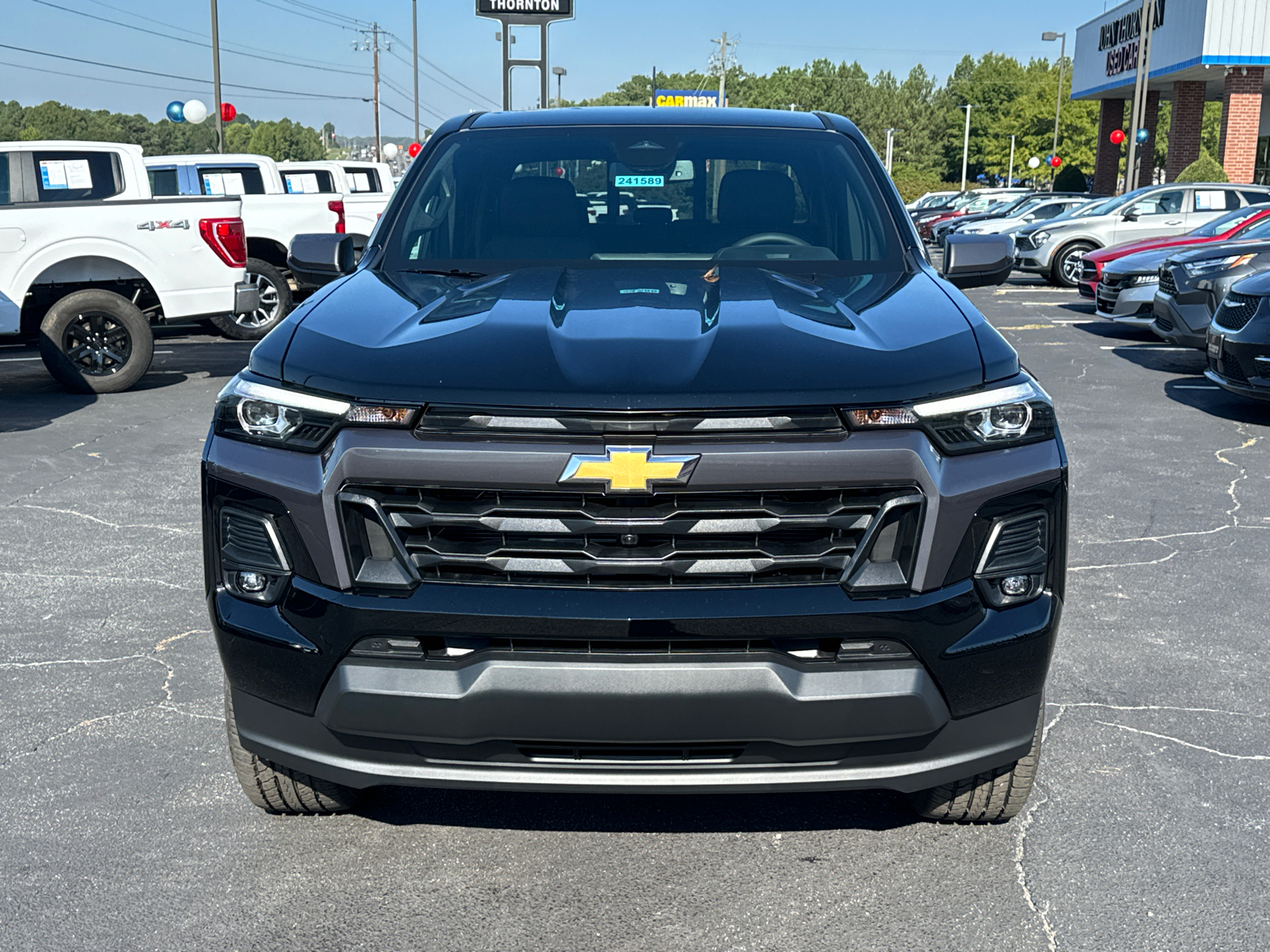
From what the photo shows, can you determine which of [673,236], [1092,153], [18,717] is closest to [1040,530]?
[673,236]

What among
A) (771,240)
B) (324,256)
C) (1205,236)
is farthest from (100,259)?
(1205,236)

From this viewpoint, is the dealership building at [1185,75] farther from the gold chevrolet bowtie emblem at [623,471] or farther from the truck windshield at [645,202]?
the gold chevrolet bowtie emblem at [623,471]

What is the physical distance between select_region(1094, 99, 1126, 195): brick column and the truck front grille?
46368 millimetres

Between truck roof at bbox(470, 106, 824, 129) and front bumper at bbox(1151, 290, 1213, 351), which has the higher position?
truck roof at bbox(470, 106, 824, 129)

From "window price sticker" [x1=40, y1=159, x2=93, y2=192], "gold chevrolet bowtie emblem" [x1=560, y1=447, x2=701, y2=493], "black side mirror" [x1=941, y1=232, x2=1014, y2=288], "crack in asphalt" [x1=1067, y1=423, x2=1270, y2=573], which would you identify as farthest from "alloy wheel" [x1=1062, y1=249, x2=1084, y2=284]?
"gold chevrolet bowtie emblem" [x1=560, y1=447, x2=701, y2=493]

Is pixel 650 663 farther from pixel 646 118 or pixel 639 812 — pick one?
pixel 646 118

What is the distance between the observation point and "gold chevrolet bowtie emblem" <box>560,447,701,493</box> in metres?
2.64

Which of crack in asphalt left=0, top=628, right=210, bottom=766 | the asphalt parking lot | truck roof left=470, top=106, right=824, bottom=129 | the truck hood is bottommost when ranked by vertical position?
crack in asphalt left=0, top=628, right=210, bottom=766

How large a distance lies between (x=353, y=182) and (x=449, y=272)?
15660mm

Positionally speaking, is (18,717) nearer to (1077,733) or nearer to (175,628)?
(175,628)

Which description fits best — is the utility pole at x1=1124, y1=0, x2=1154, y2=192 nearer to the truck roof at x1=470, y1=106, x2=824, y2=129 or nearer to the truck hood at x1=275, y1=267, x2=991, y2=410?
the truck roof at x1=470, y1=106, x2=824, y2=129

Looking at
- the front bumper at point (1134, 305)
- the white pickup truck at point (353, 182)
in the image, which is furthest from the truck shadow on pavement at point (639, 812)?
the white pickup truck at point (353, 182)

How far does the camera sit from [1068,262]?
22312mm

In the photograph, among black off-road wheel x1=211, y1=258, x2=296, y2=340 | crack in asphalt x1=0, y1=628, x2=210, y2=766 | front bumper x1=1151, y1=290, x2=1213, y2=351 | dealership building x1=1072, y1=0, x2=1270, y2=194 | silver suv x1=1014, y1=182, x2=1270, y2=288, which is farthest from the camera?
dealership building x1=1072, y1=0, x2=1270, y2=194
